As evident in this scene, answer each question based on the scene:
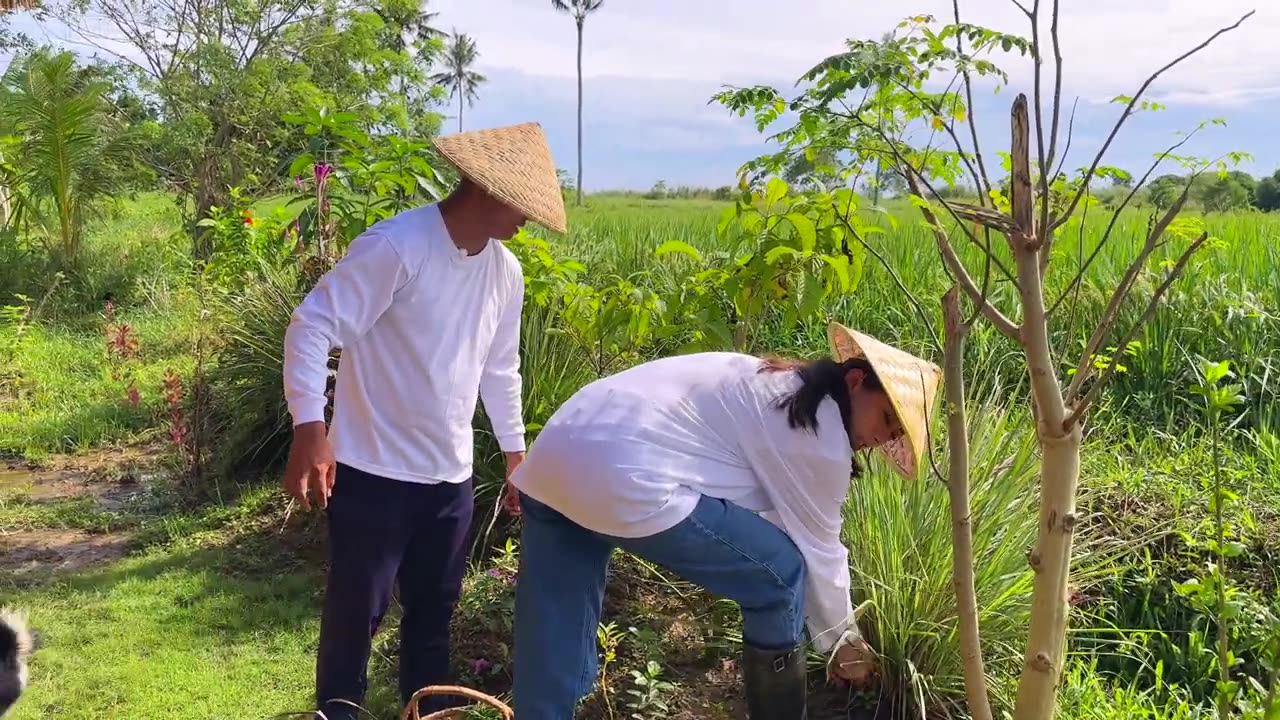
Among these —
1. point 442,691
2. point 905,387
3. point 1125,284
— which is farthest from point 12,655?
point 1125,284

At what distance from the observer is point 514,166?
2.41 meters

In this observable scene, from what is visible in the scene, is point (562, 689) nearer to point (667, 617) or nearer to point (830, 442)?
point (830, 442)

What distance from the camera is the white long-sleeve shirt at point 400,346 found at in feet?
7.22

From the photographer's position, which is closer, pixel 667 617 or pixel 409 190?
pixel 667 617

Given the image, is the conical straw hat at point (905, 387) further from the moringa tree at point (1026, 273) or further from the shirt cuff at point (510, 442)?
the shirt cuff at point (510, 442)

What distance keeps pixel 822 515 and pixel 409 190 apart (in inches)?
106

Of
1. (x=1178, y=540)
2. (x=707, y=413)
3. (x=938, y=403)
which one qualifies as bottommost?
(x=1178, y=540)

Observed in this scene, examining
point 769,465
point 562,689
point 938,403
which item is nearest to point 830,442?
point 769,465

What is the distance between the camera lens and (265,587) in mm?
3838

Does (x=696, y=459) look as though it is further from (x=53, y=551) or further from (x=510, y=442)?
(x=53, y=551)

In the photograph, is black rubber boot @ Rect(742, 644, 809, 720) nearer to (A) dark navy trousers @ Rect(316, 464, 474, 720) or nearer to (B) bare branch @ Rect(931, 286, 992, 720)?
(B) bare branch @ Rect(931, 286, 992, 720)

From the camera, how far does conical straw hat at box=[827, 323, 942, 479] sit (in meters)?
1.93

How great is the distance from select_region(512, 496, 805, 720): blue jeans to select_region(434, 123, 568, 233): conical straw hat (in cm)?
71

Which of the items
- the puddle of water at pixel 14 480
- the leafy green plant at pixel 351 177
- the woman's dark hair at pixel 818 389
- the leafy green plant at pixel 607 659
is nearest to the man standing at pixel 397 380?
the leafy green plant at pixel 607 659
